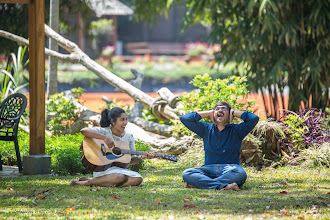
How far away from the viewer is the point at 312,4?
9.34 meters

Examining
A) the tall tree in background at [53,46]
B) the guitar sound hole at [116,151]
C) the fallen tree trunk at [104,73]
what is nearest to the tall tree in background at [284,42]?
the fallen tree trunk at [104,73]

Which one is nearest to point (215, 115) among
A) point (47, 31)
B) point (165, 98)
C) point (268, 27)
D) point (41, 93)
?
point (41, 93)

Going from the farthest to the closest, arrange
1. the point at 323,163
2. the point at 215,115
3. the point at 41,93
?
the point at 323,163 < the point at 41,93 < the point at 215,115

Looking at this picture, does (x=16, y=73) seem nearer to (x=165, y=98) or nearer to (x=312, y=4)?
(x=165, y=98)

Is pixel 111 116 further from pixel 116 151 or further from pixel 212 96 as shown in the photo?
pixel 212 96

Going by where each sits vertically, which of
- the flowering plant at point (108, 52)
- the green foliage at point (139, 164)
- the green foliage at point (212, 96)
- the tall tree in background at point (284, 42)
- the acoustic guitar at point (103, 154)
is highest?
the tall tree in background at point (284, 42)

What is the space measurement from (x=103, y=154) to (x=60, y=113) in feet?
12.7

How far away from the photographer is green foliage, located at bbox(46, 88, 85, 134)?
8.95 m

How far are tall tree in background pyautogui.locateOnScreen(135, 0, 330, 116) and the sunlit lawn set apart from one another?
11.4 ft

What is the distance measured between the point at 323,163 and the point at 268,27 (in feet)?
10.5

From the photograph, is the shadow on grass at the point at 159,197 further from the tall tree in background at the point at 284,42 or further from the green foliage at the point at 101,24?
the green foliage at the point at 101,24

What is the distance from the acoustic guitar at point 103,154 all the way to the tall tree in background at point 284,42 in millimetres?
4321

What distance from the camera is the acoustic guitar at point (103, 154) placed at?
5.25 meters

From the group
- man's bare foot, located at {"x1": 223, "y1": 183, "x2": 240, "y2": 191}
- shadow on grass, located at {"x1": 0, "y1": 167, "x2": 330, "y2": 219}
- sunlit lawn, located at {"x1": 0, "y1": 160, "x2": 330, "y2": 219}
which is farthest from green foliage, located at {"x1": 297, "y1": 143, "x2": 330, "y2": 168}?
man's bare foot, located at {"x1": 223, "y1": 183, "x2": 240, "y2": 191}
